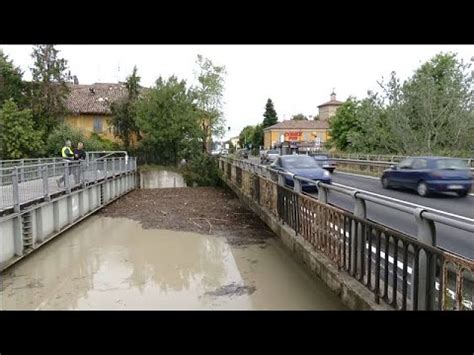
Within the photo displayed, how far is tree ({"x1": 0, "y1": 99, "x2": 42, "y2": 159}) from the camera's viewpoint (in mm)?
30859

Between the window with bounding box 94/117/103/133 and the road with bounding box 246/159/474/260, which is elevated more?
the window with bounding box 94/117/103/133

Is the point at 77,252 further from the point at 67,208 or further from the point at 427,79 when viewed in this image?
the point at 427,79

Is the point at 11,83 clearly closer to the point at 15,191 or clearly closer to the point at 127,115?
the point at 127,115

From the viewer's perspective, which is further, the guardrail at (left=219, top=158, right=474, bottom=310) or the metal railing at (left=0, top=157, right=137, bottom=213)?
the metal railing at (left=0, top=157, right=137, bottom=213)

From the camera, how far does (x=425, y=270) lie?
11.3 ft

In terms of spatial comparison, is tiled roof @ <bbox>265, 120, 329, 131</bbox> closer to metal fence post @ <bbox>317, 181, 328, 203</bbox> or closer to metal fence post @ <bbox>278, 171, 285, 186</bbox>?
metal fence post @ <bbox>278, 171, 285, 186</bbox>

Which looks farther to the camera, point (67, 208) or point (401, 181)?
point (401, 181)

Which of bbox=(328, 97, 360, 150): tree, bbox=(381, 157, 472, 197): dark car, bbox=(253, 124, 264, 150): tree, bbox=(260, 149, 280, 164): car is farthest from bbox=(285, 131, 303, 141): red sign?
bbox=(381, 157, 472, 197): dark car

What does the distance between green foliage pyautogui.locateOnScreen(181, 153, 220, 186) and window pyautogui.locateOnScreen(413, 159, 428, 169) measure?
13.4 m

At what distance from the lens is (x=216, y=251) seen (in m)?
9.70

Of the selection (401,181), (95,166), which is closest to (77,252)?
(95,166)
